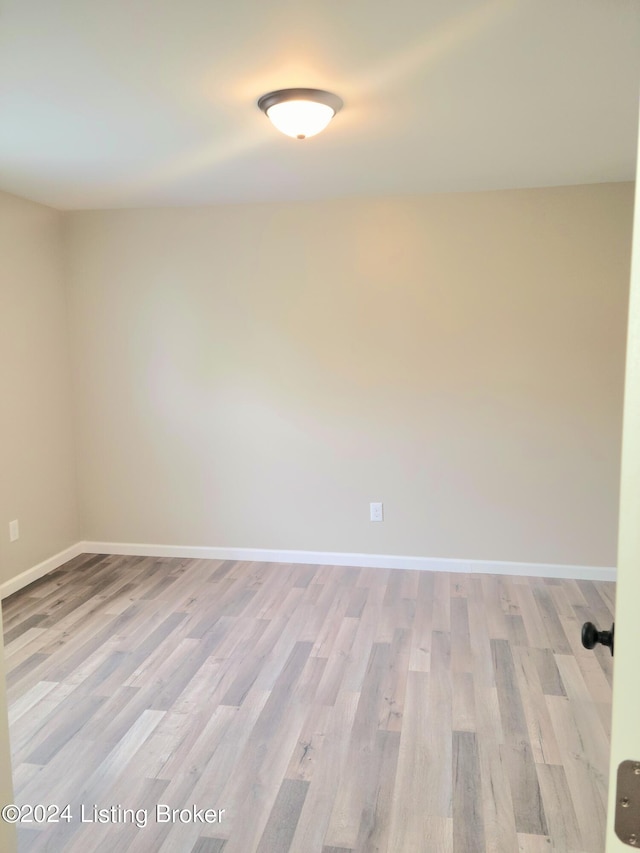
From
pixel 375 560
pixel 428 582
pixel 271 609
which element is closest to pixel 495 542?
pixel 428 582

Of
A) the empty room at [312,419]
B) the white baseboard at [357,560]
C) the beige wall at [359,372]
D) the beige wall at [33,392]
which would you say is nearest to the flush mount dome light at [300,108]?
the empty room at [312,419]

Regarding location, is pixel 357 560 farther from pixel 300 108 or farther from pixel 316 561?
pixel 300 108

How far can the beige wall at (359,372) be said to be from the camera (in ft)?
12.7

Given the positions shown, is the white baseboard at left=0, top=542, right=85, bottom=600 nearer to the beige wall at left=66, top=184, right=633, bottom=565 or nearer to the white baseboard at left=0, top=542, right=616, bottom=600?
the white baseboard at left=0, top=542, right=616, bottom=600

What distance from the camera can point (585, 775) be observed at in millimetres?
2209

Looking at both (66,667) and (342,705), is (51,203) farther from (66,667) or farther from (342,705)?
(342,705)

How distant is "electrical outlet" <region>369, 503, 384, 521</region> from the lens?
4227 mm

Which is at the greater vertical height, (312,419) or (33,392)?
(33,392)

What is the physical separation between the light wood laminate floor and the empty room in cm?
1

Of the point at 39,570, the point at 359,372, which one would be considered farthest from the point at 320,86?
the point at 39,570

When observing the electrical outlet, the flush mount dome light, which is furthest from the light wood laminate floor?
the flush mount dome light

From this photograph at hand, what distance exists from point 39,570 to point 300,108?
3.28 meters

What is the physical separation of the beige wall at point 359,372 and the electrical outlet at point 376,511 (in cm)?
5

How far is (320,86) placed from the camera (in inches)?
87.3
